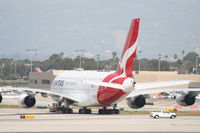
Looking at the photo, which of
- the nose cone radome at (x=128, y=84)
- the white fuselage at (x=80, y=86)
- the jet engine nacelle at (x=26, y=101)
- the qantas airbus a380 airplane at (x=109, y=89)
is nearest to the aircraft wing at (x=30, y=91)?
the qantas airbus a380 airplane at (x=109, y=89)

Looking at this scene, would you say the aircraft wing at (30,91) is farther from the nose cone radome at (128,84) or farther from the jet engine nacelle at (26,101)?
the nose cone radome at (128,84)

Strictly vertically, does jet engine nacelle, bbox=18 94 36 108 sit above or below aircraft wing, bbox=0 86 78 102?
below

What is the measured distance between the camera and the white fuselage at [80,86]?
77.2m

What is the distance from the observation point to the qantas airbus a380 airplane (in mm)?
72250

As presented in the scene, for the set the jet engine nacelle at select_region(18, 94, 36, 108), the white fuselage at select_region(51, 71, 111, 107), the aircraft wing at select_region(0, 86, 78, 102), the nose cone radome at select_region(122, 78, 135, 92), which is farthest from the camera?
the jet engine nacelle at select_region(18, 94, 36, 108)

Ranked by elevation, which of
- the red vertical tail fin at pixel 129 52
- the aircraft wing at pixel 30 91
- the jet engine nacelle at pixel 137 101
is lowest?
the jet engine nacelle at pixel 137 101

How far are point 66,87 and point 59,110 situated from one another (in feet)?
13.1

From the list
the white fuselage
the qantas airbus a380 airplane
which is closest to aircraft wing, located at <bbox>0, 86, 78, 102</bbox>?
the qantas airbus a380 airplane

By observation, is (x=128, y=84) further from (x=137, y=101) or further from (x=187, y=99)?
(x=187, y=99)

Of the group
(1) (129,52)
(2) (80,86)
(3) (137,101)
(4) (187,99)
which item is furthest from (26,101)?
(4) (187,99)

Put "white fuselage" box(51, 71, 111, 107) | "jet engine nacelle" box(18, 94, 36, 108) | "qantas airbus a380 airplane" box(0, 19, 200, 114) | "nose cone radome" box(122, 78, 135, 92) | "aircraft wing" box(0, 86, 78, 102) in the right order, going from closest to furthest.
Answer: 1. "nose cone radome" box(122, 78, 135, 92)
2. "qantas airbus a380 airplane" box(0, 19, 200, 114)
3. "aircraft wing" box(0, 86, 78, 102)
4. "white fuselage" box(51, 71, 111, 107)
5. "jet engine nacelle" box(18, 94, 36, 108)

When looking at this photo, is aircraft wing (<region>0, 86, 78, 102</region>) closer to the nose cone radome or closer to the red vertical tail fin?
the red vertical tail fin

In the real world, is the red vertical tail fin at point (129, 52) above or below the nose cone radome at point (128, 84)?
above

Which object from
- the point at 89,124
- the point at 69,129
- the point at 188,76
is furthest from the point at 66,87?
the point at 188,76
